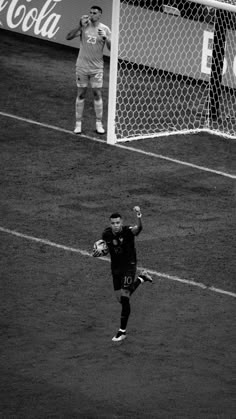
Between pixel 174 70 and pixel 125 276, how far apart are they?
41.2ft

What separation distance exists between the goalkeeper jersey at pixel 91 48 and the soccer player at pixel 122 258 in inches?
345

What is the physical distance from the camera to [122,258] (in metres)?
14.6

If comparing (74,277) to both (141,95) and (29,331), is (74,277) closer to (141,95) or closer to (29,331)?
(29,331)

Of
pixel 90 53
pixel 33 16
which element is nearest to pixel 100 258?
pixel 90 53

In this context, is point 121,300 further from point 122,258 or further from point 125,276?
point 122,258

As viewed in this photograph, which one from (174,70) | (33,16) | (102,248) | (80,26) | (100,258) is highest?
Answer: (80,26)

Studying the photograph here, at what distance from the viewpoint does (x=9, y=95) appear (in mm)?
25531

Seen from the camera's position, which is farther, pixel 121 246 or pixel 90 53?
pixel 90 53

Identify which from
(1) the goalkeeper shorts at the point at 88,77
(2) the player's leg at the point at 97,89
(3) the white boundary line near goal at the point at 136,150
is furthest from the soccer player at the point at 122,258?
(1) the goalkeeper shorts at the point at 88,77

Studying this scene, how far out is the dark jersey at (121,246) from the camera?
14453 millimetres

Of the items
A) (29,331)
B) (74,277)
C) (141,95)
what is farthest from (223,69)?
(29,331)

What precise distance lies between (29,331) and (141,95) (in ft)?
39.4

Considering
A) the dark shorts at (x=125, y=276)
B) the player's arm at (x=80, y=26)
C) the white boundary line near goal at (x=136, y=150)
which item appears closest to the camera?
the dark shorts at (x=125, y=276)

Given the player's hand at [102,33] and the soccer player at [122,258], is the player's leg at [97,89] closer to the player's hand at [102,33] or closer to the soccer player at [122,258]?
the player's hand at [102,33]
